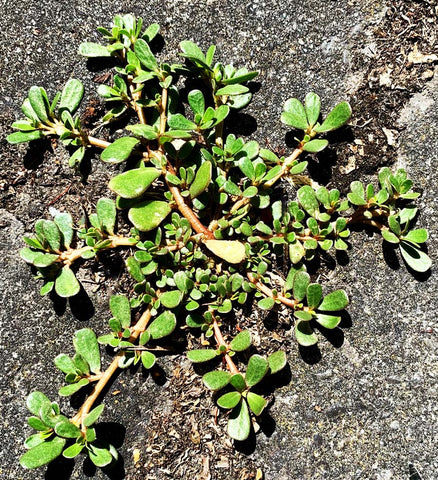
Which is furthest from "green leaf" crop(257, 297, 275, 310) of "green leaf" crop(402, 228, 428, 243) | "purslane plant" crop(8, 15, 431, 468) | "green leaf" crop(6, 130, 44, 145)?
"green leaf" crop(6, 130, 44, 145)

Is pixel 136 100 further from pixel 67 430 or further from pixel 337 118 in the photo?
pixel 67 430

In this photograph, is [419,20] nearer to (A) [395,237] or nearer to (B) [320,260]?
(A) [395,237]

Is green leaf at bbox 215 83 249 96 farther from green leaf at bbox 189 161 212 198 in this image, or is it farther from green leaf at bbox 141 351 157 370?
green leaf at bbox 141 351 157 370

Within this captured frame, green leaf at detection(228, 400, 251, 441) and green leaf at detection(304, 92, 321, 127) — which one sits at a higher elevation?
green leaf at detection(304, 92, 321, 127)

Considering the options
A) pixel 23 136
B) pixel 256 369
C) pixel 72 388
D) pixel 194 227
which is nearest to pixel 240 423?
pixel 256 369

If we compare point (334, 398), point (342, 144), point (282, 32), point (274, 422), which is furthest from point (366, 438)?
point (282, 32)
